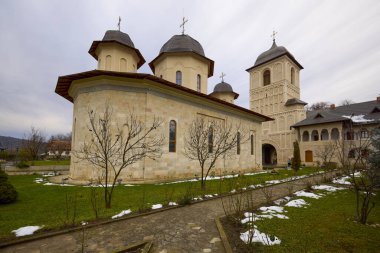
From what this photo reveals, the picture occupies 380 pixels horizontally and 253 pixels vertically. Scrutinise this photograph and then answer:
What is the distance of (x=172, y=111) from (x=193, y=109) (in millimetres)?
2089

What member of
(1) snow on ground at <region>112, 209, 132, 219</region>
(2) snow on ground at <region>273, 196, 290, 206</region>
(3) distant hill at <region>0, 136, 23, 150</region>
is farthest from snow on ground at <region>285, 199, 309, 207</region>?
(3) distant hill at <region>0, 136, 23, 150</region>

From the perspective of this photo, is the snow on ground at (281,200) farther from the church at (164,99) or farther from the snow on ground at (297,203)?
the church at (164,99)

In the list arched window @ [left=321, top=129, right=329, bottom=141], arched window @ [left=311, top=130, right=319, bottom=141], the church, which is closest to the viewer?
the church

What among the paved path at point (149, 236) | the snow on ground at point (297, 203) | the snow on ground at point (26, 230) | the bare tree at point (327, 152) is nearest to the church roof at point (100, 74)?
the paved path at point (149, 236)

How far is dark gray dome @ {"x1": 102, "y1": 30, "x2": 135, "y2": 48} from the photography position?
16.3 meters

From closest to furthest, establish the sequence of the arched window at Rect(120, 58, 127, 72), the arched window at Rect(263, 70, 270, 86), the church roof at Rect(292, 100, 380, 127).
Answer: the arched window at Rect(120, 58, 127, 72), the church roof at Rect(292, 100, 380, 127), the arched window at Rect(263, 70, 270, 86)

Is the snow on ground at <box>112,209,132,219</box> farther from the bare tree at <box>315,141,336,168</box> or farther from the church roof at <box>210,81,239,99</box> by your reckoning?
the church roof at <box>210,81,239,99</box>

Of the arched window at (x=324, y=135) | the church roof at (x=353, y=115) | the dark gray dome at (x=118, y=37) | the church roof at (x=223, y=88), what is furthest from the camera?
the arched window at (x=324, y=135)

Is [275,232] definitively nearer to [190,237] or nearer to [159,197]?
[190,237]

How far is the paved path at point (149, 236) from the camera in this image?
386cm

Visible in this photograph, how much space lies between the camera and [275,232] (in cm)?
453

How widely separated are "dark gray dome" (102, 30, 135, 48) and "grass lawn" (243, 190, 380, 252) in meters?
16.3

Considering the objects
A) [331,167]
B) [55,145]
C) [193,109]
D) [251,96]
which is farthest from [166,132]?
[55,145]

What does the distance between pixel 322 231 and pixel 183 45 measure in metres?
17.3
